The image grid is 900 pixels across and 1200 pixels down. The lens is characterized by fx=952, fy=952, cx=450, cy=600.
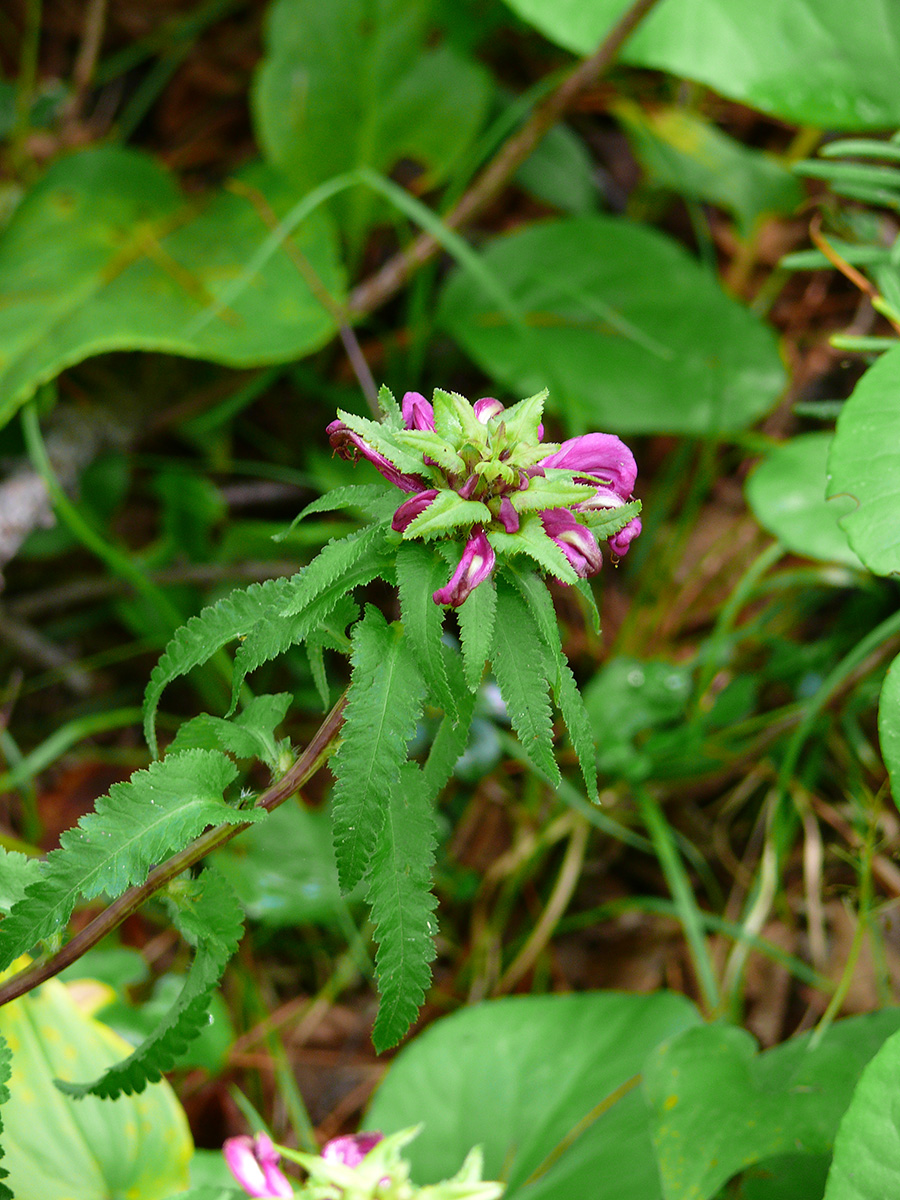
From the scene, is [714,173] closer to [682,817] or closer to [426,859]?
[682,817]

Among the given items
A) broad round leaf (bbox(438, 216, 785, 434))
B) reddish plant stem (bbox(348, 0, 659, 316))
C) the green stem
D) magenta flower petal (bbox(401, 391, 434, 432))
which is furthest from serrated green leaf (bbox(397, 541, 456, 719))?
reddish plant stem (bbox(348, 0, 659, 316))

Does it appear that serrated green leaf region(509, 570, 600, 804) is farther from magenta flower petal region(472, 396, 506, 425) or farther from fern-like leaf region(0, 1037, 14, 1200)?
fern-like leaf region(0, 1037, 14, 1200)

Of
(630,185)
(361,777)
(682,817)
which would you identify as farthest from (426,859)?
(630,185)

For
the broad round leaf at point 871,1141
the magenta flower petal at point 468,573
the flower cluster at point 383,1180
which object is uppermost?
the magenta flower petal at point 468,573

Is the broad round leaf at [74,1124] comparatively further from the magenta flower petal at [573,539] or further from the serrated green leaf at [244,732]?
the magenta flower petal at [573,539]

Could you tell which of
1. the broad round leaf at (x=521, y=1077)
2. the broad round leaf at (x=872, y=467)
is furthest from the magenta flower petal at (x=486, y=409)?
the broad round leaf at (x=521, y=1077)

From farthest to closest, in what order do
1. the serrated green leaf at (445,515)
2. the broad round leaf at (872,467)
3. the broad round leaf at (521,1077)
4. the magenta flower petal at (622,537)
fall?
the broad round leaf at (521,1077), the broad round leaf at (872,467), the magenta flower petal at (622,537), the serrated green leaf at (445,515)
